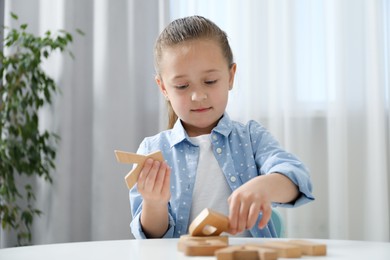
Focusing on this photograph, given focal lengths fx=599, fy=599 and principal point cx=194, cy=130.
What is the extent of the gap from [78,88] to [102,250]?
2.29 meters

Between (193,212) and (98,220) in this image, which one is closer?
(193,212)

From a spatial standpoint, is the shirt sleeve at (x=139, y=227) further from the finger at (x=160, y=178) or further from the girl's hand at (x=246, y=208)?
the girl's hand at (x=246, y=208)

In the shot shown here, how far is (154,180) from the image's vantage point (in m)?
1.08

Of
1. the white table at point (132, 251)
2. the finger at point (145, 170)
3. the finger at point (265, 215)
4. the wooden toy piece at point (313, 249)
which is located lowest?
the white table at point (132, 251)

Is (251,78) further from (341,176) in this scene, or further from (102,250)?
(102,250)

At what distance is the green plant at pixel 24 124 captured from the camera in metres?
2.75

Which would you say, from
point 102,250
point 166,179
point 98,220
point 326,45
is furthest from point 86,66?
point 102,250

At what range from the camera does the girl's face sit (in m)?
1.38

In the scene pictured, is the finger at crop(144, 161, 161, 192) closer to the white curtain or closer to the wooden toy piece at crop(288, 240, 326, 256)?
the wooden toy piece at crop(288, 240, 326, 256)

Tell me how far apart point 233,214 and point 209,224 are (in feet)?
0.26

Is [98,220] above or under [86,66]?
under

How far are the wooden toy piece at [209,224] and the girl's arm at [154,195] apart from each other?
0.19 metres

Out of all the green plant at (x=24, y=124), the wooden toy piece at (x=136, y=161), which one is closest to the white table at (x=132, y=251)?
the wooden toy piece at (x=136, y=161)

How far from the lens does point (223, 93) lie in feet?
4.62
